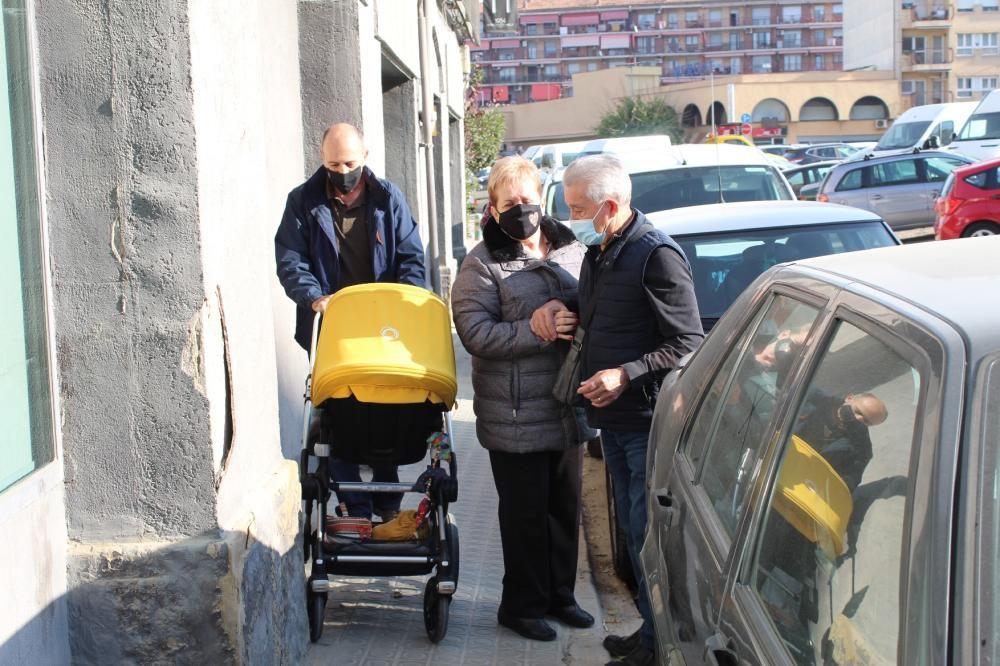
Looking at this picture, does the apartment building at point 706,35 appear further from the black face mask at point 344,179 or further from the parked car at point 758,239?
the black face mask at point 344,179

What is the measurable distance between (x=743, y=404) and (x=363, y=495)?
104 inches

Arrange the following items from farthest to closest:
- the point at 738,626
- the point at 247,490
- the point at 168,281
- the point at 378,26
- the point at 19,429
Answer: the point at 378,26 < the point at 247,490 < the point at 168,281 < the point at 19,429 < the point at 738,626

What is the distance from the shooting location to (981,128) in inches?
1220

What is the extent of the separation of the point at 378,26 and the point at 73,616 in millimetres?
6654

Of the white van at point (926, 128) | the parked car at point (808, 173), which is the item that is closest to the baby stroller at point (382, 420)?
the parked car at point (808, 173)

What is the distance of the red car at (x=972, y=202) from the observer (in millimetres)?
18016

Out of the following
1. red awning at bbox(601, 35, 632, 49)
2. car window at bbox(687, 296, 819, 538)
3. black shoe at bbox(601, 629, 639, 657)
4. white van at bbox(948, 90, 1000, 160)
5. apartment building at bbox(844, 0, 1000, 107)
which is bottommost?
black shoe at bbox(601, 629, 639, 657)

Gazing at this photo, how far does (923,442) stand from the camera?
5.98 feet

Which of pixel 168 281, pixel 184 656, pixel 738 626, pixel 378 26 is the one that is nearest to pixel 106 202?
pixel 168 281

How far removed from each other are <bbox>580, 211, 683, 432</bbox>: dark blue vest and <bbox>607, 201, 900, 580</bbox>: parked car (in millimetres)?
2150

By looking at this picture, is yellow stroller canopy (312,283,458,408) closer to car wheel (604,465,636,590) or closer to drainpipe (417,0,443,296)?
car wheel (604,465,636,590)

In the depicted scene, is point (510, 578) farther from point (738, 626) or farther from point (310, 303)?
point (738, 626)

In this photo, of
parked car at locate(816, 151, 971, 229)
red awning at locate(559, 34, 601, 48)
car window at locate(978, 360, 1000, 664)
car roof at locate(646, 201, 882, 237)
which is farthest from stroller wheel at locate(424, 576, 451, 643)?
red awning at locate(559, 34, 601, 48)

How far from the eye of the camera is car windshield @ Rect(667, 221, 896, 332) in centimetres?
668
